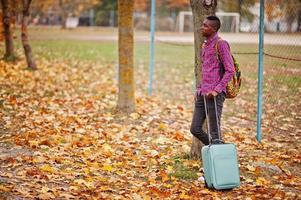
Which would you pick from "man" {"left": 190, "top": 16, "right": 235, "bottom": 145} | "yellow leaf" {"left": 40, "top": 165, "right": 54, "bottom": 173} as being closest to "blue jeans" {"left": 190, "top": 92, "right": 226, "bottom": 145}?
"man" {"left": 190, "top": 16, "right": 235, "bottom": 145}

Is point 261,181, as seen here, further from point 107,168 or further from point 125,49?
point 125,49

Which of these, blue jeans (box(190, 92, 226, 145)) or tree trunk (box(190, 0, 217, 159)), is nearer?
blue jeans (box(190, 92, 226, 145))

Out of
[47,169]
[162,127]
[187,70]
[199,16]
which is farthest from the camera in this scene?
[187,70]

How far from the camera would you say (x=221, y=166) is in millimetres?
5906

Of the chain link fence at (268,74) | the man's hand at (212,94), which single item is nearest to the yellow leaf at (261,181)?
the man's hand at (212,94)

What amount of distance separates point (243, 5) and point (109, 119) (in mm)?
3267

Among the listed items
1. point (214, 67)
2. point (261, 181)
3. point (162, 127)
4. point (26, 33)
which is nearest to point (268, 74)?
point (162, 127)

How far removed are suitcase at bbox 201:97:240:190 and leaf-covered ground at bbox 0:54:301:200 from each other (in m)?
0.14

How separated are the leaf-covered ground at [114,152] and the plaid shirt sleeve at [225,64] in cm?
124

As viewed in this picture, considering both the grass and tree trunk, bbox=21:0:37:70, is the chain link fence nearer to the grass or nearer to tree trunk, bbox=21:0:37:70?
the grass

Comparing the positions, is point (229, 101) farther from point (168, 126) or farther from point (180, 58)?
point (180, 58)

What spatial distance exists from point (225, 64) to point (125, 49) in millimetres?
4255

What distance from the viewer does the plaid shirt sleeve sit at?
5.96 meters

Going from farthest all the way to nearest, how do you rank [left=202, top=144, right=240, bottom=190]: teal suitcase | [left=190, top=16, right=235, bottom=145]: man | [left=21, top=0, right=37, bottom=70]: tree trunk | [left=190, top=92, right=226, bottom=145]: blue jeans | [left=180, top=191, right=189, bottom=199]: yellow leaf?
[left=21, top=0, right=37, bottom=70]: tree trunk → [left=190, top=92, right=226, bottom=145]: blue jeans → [left=190, top=16, right=235, bottom=145]: man → [left=202, top=144, right=240, bottom=190]: teal suitcase → [left=180, top=191, right=189, bottom=199]: yellow leaf
